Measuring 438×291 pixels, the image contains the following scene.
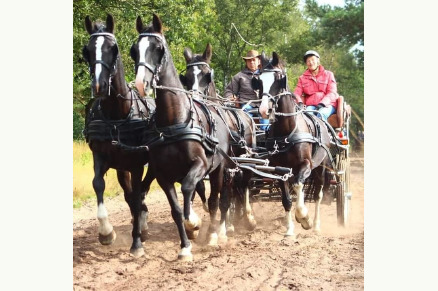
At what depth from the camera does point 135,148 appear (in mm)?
6203

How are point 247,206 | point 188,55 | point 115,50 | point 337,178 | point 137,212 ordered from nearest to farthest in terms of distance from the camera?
point 115,50
point 137,212
point 188,55
point 247,206
point 337,178

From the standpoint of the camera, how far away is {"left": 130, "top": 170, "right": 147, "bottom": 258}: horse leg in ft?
21.3

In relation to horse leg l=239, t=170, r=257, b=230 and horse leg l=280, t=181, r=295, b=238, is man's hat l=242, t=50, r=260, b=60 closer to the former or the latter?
horse leg l=239, t=170, r=257, b=230

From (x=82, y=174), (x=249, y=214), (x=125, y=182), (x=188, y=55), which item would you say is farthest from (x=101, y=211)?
Result: (x=249, y=214)

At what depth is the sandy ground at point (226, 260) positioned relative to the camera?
217 inches

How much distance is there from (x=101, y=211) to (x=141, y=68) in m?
1.48

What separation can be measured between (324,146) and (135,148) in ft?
9.12

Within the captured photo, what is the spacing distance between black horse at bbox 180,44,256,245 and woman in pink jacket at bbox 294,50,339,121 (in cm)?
77

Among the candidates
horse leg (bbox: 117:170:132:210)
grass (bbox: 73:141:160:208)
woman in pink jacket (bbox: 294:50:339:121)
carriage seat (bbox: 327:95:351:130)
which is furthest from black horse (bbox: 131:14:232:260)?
carriage seat (bbox: 327:95:351:130)

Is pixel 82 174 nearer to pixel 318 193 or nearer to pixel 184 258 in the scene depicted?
pixel 184 258

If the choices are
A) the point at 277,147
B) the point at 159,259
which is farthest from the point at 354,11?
the point at 159,259

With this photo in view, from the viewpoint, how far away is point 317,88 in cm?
802

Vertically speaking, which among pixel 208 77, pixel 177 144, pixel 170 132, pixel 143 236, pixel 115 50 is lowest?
pixel 143 236

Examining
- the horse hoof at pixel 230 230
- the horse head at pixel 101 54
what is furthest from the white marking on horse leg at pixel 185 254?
the horse hoof at pixel 230 230
